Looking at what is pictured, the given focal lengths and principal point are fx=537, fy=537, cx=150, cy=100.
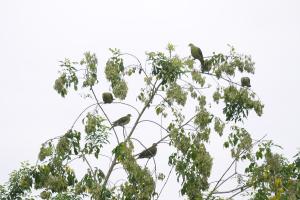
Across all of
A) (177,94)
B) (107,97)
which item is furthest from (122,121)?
(177,94)

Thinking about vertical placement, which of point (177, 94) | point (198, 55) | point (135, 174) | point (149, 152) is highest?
point (198, 55)

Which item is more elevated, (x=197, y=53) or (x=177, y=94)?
(x=197, y=53)

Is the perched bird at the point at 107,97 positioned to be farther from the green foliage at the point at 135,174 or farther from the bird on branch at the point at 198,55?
the bird on branch at the point at 198,55

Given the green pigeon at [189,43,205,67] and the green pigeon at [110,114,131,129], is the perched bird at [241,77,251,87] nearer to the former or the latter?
the green pigeon at [189,43,205,67]

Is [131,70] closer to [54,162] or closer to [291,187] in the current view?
[54,162]

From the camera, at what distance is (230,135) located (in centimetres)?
932

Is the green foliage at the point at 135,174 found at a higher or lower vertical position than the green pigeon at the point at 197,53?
lower

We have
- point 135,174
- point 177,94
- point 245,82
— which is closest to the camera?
point 135,174

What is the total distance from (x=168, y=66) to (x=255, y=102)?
62.6 inches

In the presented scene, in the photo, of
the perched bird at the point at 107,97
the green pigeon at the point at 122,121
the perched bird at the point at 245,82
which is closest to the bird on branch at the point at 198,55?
the perched bird at the point at 245,82

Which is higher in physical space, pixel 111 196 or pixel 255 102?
pixel 255 102

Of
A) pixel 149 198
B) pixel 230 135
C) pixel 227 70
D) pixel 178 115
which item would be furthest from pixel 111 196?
pixel 227 70

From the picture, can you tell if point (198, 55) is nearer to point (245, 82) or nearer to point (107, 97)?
point (245, 82)

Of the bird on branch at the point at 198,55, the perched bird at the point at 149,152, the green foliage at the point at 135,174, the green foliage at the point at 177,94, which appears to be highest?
the bird on branch at the point at 198,55
